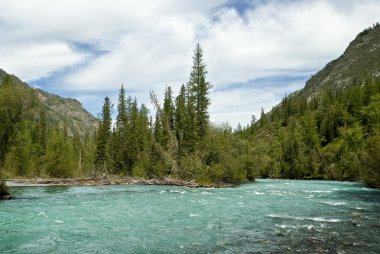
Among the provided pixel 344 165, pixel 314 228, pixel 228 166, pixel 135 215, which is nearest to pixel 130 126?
pixel 228 166

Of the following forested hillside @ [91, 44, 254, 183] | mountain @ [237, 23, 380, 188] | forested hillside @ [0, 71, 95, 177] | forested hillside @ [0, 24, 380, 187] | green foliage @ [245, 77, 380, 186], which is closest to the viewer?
forested hillside @ [0, 71, 95, 177]

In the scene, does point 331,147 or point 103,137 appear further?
point 331,147

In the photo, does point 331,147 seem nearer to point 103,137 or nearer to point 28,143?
point 103,137

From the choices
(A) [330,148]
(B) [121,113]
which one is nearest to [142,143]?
(B) [121,113]

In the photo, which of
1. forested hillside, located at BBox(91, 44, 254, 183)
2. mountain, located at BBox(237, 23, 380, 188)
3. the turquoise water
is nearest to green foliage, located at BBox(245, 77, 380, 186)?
mountain, located at BBox(237, 23, 380, 188)

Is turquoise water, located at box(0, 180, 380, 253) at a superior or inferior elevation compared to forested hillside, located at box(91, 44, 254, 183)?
inferior

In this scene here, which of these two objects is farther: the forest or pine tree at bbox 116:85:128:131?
pine tree at bbox 116:85:128:131

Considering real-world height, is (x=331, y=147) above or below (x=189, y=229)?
above

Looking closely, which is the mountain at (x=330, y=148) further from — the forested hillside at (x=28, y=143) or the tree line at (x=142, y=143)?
the forested hillside at (x=28, y=143)

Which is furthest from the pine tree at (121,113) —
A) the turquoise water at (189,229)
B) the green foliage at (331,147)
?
the turquoise water at (189,229)

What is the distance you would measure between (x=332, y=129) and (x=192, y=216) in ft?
382

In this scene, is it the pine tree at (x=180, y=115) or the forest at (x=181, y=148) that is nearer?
the forest at (x=181, y=148)

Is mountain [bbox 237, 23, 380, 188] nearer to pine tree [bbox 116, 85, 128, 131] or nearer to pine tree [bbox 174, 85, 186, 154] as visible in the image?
pine tree [bbox 174, 85, 186, 154]

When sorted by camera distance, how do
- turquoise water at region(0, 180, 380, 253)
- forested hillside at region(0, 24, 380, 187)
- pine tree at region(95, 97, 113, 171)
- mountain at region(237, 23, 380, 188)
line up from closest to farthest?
turquoise water at region(0, 180, 380, 253)
forested hillside at region(0, 24, 380, 187)
mountain at region(237, 23, 380, 188)
pine tree at region(95, 97, 113, 171)
